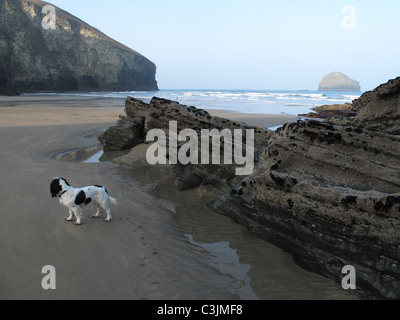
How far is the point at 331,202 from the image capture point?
159 inches

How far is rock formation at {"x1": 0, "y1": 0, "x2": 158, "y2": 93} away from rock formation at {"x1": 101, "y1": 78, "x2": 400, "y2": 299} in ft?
197

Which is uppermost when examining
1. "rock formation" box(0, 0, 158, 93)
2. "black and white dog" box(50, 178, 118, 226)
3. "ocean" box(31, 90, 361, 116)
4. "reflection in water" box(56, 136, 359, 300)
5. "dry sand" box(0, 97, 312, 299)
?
"rock formation" box(0, 0, 158, 93)

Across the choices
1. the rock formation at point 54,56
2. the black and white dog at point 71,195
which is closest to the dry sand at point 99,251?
the black and white dog at point 71,195

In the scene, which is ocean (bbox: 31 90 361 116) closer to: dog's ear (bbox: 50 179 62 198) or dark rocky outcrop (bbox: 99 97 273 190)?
dark rocky outcrop (bbox: 99 97 273 190)

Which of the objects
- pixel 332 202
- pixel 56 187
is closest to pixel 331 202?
pixel 332 202

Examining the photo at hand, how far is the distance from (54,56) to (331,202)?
291 ft

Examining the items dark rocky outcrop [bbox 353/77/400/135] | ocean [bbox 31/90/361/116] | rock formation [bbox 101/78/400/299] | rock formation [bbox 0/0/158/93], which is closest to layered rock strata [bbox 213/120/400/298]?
rock formation [bbox 101/78/400/299]

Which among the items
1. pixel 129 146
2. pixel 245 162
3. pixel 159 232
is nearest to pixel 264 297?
pixel 159 232

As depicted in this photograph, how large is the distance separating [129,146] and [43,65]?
72.4 meters

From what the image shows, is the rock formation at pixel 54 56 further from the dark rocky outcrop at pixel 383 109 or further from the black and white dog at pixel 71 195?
the dark rocky outcrop at pixel 383 109

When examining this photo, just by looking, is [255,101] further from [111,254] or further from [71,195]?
[111,254]

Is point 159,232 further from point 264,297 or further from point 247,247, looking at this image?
point 264,297

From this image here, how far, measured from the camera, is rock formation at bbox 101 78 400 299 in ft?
11.7

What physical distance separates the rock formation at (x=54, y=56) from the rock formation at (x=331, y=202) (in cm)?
5992
